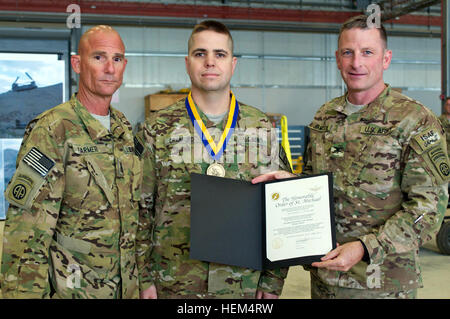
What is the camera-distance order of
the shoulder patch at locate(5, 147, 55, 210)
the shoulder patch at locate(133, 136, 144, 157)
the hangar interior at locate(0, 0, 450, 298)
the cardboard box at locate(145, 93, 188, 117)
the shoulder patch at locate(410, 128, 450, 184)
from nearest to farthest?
the shoulder patch at locate(5, 147, 55, 210)
the shoulder patch at locate(410, 128, 450, 184)
the shoulder patch at locate(133, 136, 144, 157)
the hangar interior at locate(0, 0, 450, 298)
the cardboard box at locate(145, 93, 188, 117)

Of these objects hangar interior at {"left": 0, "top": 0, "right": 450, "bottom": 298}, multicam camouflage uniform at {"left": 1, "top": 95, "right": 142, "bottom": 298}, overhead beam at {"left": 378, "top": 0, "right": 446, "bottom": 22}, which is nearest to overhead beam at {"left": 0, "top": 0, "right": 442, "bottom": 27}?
hangar interior at {"left": 0, "top": 0, "right": 450, "bottom": 298}

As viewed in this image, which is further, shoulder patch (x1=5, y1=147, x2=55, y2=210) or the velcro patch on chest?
the velcro patch on chest

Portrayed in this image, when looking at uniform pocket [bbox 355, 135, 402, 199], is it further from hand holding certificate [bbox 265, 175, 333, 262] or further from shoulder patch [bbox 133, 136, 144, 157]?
shoulder patch [bbox 133, 136, 144, 157]

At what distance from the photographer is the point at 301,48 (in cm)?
1361

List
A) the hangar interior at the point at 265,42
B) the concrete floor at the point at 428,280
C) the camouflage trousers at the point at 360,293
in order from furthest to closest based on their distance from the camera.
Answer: the hangar interior at the point at 265,42
the concrete floor at the point at 428,280
the camouflage trousers at the point at 360,293

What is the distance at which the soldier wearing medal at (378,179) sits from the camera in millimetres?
1785

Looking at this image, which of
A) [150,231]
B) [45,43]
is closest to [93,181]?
[150,231]

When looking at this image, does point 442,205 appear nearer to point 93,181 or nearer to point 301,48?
point 93,181

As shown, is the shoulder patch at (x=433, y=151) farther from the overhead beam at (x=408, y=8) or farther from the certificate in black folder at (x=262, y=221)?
the overhead beam at (x=408, y=8)

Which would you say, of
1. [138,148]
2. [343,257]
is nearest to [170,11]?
[138,148]

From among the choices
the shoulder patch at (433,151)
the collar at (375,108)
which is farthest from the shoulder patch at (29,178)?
the shoulder patch at (433,151)

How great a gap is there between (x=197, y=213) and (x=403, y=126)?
0.90 m

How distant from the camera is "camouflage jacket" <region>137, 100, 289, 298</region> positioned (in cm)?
193

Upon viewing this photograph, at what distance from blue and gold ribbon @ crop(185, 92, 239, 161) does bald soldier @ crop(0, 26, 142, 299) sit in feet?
0.96
